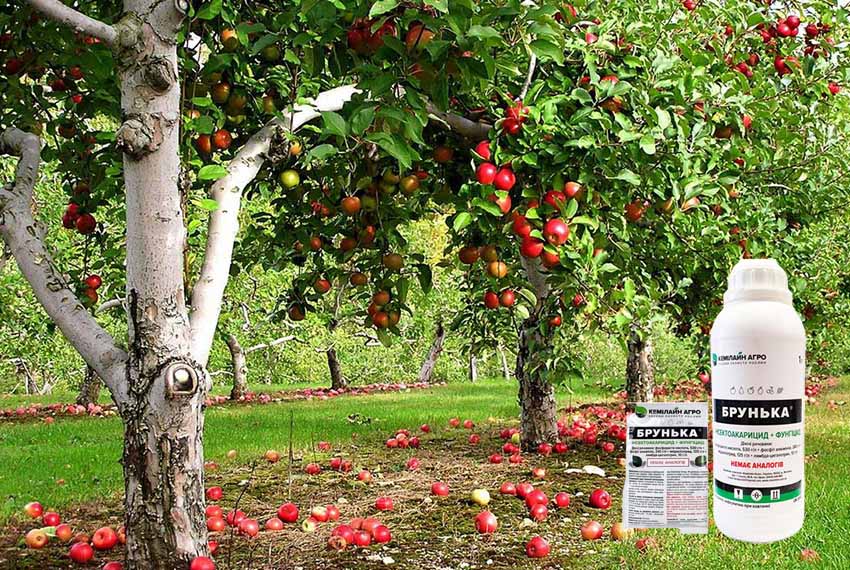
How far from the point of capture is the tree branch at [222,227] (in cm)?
339

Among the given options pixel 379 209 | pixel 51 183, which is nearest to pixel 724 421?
pixel 379 209

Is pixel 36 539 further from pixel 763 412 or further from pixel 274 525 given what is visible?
pixel 763 412

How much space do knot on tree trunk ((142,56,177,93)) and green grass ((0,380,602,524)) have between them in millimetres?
3064

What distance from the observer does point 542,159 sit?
3.46m

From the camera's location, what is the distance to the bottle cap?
1.74 metres

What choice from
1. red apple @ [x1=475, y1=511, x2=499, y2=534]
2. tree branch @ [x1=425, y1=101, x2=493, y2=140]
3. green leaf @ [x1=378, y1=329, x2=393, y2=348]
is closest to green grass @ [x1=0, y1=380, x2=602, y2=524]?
green leaf @ [x1=378, y1=329, x2=393, y2=348]

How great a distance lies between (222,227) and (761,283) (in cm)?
242

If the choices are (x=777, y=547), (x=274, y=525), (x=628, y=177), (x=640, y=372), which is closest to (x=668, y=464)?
(x=628, y=177)

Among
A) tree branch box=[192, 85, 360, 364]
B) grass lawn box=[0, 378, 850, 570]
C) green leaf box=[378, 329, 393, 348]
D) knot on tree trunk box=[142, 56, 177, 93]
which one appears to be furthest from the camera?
green leaf box=[378, 329, 393, 348]

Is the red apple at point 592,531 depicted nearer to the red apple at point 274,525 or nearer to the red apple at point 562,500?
the red apple at point 562,500

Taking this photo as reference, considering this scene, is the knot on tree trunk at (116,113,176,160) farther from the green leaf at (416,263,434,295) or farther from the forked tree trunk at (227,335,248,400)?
the forked tree trunk at (227,335,248,400)

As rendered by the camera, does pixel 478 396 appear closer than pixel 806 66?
No

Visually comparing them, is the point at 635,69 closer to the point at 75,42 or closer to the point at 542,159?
the point at 542,159

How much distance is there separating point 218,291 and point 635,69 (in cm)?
225
